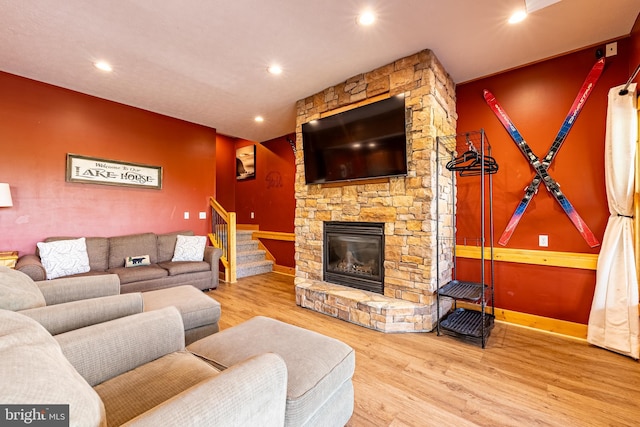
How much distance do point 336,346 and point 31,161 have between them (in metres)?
4.26

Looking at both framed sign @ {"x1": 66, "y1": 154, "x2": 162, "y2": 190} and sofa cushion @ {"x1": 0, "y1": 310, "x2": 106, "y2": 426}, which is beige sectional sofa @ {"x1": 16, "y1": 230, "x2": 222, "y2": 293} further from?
sofa cushion @ {"x1": 0, "y1": 310, "x2": 106, "y2": 426}

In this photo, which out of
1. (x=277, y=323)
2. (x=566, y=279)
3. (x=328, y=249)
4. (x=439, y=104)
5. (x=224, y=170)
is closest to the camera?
(x=277, y=323)

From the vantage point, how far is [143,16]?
6.85 feet

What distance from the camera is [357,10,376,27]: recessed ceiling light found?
2059 mm

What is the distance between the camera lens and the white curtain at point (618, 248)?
6.93ft

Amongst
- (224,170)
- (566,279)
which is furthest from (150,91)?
(566,279)

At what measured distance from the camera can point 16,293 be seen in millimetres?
1298

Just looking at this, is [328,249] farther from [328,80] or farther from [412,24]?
Result: [412,24]

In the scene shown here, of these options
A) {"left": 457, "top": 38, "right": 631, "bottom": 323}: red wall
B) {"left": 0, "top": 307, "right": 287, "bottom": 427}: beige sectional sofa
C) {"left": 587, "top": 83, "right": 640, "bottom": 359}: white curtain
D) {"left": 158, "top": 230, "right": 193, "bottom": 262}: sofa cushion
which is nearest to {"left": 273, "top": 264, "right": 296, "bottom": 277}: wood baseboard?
{"left": 158, "top": 230, "right": 193, "bottom": 262}: sofa cushion

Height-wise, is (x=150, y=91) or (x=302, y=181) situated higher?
(x=150, y=91)

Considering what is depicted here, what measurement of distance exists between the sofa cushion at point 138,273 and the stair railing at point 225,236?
1.14 metres

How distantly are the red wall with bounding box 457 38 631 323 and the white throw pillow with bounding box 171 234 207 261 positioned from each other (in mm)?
3708

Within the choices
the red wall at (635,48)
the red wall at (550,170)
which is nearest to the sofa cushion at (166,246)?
the red wall at (550,170)

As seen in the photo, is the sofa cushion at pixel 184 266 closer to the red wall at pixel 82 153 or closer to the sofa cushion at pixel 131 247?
the sofa cushion at pixel 131 247
